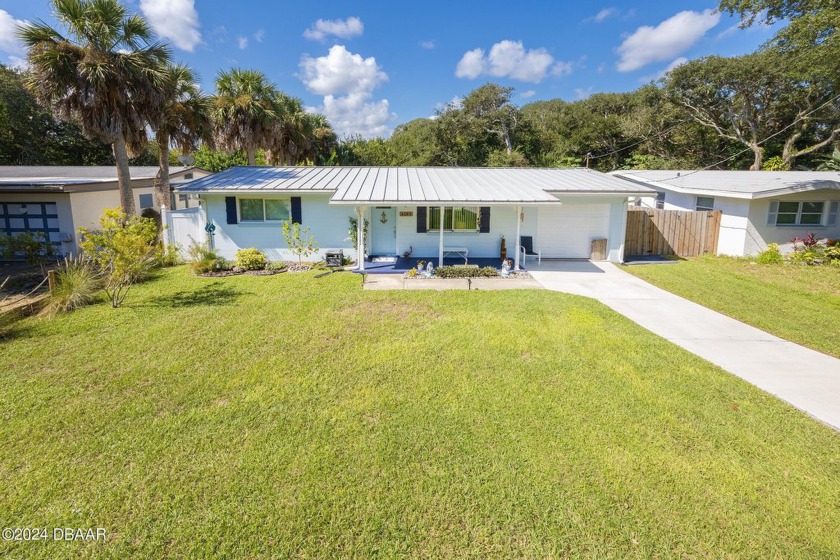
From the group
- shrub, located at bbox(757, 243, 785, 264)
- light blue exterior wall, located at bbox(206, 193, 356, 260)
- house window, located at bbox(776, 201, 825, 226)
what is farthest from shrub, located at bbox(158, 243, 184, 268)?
house window, located at bbox(776, 201, 825, 226)

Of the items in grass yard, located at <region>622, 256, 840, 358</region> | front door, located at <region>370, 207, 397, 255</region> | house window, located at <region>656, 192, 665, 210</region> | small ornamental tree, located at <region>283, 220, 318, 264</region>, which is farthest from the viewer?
house window, located at <region>656, 192, 665, 210</region>

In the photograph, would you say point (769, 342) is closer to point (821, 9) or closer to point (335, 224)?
point (821, 9)

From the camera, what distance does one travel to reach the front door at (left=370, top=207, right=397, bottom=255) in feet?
48.8

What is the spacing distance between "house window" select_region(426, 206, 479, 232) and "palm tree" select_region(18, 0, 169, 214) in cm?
1035

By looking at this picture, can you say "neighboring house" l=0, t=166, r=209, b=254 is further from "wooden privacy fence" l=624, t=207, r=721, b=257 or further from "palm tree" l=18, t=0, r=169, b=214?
"wooden privacy fence" l=624, t=207, r=721, b=257

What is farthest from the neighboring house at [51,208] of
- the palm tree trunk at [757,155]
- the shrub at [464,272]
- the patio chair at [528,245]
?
the palm tree trunk at [757,155]

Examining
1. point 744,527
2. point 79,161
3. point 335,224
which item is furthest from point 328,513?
point 79,161

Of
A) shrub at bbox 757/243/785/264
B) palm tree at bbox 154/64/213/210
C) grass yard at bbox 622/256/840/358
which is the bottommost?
grass yard at bbox 622/256/840/358

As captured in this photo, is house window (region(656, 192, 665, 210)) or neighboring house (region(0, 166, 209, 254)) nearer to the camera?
neighboring house (region(0, 166, 209, 254))

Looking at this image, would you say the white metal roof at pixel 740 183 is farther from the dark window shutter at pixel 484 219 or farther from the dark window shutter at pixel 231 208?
the dark window shutter at pixel 231 208

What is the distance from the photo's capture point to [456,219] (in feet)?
48.7

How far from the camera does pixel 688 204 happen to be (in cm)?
1958

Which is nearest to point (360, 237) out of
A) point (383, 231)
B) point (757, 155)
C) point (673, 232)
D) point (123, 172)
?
point (383, 231)

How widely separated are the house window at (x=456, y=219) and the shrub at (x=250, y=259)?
19.1 ft
